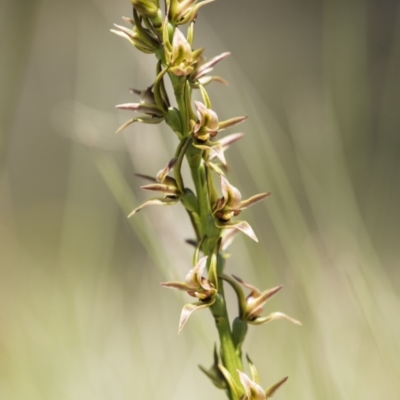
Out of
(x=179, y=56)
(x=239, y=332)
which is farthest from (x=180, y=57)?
(x=239, y=332)

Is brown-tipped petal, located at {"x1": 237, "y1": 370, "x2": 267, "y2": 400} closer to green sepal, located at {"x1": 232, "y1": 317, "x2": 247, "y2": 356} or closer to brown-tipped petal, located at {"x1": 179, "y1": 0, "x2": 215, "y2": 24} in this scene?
green sepal, located at {"x1": 232, "y1": 317, "x2": 247, "y2": 356}

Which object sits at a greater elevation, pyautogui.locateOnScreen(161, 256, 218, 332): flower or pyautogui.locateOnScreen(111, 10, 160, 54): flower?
pyautogui.locateOnScreen(111, 10, 160, 54): flower

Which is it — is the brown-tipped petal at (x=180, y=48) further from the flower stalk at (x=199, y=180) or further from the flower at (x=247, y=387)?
the flower at (x=247, y=387)

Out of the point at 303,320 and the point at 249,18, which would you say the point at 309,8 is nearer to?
the point at 249,18

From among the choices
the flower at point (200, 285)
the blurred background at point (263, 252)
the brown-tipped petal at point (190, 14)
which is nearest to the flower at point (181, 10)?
the brown-tipped petal at point (190, 14)

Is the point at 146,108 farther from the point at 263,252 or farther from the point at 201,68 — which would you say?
the point at 263,252

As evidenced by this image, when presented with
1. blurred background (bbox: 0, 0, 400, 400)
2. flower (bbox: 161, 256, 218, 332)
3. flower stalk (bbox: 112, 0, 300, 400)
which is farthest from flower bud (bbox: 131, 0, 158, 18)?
blurred background (bbox: 0, 0, 400, 400)

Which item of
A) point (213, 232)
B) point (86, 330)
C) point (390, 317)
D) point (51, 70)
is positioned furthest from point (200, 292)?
point (51, 70)
